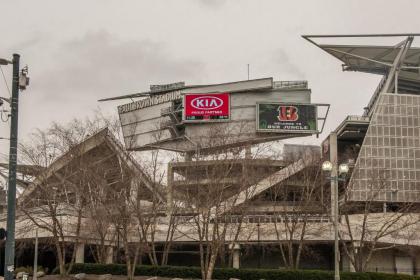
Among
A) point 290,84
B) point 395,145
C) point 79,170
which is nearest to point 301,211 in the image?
point 79,170

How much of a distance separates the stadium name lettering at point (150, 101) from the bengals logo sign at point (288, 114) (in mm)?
16075

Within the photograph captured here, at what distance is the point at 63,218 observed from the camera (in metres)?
54.4

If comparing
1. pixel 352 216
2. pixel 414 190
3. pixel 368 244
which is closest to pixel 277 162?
pixel 368 244

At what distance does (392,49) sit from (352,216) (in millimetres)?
29078

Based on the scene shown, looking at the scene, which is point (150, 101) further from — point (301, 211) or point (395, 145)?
point (301, 211)

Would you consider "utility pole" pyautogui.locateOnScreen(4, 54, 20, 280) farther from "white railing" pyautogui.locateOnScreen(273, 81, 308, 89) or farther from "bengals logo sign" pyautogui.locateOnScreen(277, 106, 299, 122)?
"white railing" pyautogui.locateOnScreen(273, 81, 308, 89)

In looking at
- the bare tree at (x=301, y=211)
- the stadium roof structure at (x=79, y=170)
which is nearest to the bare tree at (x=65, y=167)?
the stadium roof structure at (x=79, y=170)

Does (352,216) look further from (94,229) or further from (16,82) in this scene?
(16,82)

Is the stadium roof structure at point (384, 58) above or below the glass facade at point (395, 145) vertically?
above

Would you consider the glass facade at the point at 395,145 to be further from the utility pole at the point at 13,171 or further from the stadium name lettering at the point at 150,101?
the utility pole at the point at 13,171

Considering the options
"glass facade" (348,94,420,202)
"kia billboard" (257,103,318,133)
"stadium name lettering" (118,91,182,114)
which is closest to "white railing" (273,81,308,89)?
"kia billboard" (257,103,318,133)

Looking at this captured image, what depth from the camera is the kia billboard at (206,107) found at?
81188 mm

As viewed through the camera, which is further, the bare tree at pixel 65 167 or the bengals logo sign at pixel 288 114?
the bengals logo sign at pixel 288 114

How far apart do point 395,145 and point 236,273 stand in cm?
4175
